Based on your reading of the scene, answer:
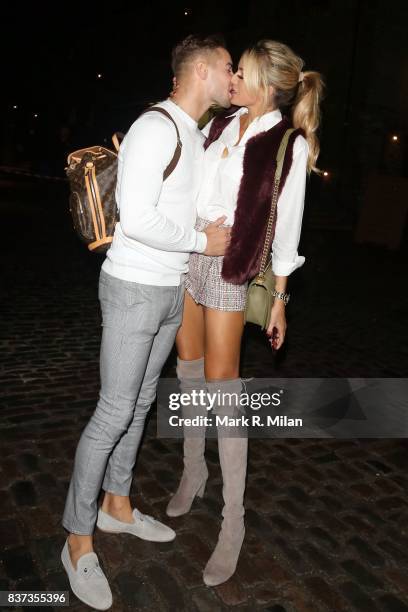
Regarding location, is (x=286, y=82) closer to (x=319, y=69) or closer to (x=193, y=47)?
(x=193, y=47)

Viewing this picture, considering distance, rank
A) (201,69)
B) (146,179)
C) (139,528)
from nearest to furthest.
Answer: (146,179) → (201,69) → (139,528)

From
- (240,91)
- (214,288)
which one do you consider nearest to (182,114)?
(240,91)

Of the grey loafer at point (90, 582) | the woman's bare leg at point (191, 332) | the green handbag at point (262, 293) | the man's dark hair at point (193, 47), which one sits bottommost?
the grey loafer at point (90, 582)

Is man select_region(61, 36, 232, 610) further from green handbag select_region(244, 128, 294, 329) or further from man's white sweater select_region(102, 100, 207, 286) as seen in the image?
green handbag select_region(244, 128, 294, 329)

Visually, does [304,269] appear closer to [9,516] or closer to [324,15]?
[9,516]

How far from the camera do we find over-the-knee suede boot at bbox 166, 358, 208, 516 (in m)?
2.76

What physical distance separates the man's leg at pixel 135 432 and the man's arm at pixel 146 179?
38 cm

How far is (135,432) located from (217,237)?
107cm

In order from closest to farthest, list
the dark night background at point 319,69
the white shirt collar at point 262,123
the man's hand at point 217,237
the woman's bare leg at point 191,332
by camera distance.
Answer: the man's hand at point 217,237, the white shirt collar at point 262,123, the woman's bare leg at point 191,332, the dark night background at point 319,69

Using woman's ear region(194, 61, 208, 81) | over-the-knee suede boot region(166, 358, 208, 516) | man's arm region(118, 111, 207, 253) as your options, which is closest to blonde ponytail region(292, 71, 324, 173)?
woman's ear region(194, 61, 208, 81)

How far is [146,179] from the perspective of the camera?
1.95m

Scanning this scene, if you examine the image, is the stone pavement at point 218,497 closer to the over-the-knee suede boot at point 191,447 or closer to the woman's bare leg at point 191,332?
the over-the-knee suede boot at point 191,447

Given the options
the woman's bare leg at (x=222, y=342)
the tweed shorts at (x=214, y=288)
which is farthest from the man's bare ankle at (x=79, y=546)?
the tweed shorts at (x=214, y=288)

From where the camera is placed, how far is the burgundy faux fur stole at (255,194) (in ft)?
7.52
